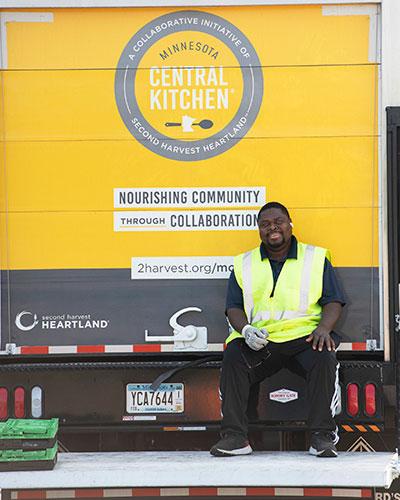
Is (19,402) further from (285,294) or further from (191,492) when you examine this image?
(285,294)

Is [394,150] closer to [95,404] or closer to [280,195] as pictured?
[280,195]

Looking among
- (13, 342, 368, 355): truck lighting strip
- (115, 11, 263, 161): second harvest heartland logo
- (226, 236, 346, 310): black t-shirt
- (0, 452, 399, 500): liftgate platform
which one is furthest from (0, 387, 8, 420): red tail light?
(115, 11, 263, 161): second harvest heartland logo

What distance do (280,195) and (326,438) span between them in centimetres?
127

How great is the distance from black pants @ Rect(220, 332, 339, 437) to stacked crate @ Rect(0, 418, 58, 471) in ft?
2.90

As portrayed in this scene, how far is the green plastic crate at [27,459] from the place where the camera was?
5035 mm

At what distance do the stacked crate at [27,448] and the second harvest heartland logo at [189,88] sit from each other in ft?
5.14

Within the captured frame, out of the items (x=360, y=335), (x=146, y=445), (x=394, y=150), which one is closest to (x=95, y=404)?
(x=146, y=445)

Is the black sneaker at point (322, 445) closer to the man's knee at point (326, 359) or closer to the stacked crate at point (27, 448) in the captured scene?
the man's knee at point (326, 359)

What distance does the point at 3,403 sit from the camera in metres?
5.46

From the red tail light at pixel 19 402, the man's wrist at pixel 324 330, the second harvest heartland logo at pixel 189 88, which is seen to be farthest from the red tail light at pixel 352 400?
the red tail light at pixel 19 402

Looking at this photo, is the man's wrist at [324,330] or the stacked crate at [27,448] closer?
the stacked crate at [27,448]

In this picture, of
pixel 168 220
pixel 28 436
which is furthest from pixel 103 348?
pixel 168 220

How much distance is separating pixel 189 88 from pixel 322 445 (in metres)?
1.95

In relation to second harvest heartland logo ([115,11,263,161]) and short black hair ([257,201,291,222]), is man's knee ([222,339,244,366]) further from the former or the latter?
second harvest heartland logo ([115,11,263,161])
